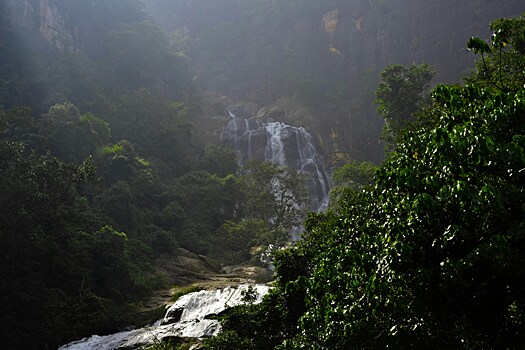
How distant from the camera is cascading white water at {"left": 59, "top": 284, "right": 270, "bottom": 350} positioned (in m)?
13.5

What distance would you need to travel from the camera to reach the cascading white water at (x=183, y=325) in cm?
1345

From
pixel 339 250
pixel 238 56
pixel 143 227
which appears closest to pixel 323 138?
pixel 238 56

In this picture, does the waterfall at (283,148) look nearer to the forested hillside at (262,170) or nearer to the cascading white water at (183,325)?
the forested hillside at (262,170)

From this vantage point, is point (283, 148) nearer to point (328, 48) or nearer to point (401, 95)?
point (401, 95)

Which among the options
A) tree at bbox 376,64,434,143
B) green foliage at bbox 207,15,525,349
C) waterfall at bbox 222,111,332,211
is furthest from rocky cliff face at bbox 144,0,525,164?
green foliage at bbox 207,15,525,349

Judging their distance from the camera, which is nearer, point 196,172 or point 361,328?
point 361,328

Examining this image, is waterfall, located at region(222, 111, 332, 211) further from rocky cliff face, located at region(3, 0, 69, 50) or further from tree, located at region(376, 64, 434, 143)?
rocky cliff face, located at region(3, 0, 69, 50)

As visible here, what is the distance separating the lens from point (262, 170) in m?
34.4

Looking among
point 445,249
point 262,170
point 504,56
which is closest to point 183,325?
point 445,249

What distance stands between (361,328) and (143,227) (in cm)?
2349

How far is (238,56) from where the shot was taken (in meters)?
67.1

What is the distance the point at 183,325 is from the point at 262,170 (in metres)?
20.9

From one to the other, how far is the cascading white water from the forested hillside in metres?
1.37

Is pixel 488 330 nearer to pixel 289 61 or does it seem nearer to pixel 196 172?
pixel 196 172
